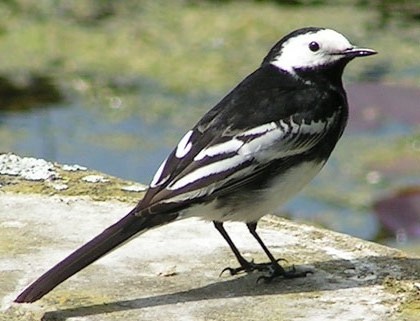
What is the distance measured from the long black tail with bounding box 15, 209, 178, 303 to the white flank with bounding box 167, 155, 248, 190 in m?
0.08

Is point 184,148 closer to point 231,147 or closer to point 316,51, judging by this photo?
point 231,147

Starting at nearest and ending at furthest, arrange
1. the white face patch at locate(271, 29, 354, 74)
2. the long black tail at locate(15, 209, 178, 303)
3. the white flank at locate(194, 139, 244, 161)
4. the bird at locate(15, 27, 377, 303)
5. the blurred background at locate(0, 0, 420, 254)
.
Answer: the long black tail at locate(15, 209, 178, 303) < the bird at locate(15, 27, 377, 303) < the white flank at locate(194, 139, 244, 161) < the white face patch at locate(271, 29, 354, 74) < the blurred background at locate(0, 0, 420, 254)

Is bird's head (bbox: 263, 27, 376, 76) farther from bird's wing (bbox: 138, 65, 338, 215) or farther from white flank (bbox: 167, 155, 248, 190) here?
white flank (bbox: 167, 155, 248, 190)

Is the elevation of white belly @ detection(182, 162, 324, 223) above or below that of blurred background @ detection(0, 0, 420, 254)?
above

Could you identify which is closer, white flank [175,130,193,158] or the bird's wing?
the bird's wing

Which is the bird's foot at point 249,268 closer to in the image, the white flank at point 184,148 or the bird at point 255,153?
the bird at point 255,153

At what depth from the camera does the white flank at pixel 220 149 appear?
391 centimetres

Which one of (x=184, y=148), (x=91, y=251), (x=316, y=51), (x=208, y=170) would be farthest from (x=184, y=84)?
(x=91, y=251)

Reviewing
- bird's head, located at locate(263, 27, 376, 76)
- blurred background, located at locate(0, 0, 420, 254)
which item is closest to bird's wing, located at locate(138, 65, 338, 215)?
bird's head, located at locate(263, 27, 376, 76)

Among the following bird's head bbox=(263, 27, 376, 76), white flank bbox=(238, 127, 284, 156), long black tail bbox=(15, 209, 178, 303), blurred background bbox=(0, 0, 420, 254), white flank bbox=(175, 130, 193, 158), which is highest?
bird's head bbox=(263, 27, 376, 76)

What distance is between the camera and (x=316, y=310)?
144 inches

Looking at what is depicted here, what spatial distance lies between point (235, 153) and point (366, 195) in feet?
8.65

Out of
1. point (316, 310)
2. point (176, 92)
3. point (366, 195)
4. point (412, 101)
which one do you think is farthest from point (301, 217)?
point (316, 310)

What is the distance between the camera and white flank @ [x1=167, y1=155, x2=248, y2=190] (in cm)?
386
